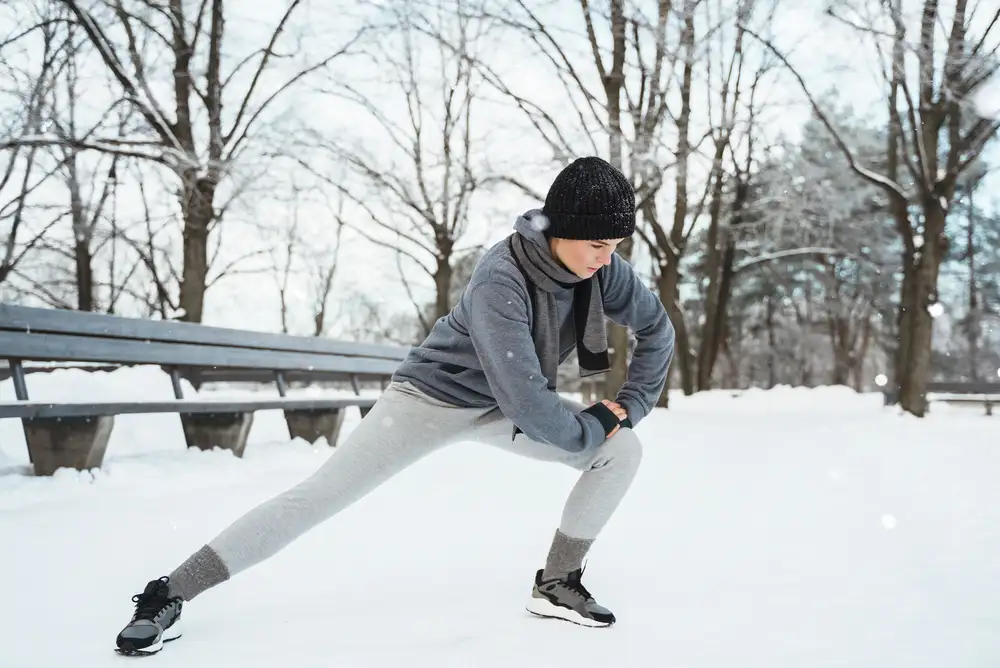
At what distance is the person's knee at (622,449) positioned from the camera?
2822mm

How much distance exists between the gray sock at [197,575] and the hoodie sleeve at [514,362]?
0.99 m

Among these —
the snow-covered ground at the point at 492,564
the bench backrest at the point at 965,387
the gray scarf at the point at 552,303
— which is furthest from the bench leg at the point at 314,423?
the bench backrest at the point at 965,387

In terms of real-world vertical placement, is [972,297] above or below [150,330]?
above

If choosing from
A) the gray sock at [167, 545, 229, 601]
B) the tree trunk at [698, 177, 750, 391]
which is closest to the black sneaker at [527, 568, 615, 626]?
the gray sock at [167, 545, 229, 601]

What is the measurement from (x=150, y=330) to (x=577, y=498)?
3874mm

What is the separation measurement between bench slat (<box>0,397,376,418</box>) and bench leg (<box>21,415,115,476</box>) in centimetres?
14

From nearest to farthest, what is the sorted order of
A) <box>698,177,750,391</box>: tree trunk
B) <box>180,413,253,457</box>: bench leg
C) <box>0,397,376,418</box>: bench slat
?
<box>0,397,376,418</box>: bench slat < <box>180,413,253,457</box>: bench leg < <box>698,177,750,391</box>: tree trunk

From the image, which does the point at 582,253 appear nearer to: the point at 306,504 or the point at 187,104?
the point at 306,504

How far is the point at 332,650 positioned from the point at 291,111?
43.9 ft

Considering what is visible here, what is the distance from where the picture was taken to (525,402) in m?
2.49

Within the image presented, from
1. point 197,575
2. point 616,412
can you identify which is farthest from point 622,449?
point 197,575

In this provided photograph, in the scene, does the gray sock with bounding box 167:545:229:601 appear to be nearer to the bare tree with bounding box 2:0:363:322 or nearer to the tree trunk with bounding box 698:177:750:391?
the bare tree with bounding box 2:0:363:322

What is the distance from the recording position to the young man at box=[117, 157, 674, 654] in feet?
8.21

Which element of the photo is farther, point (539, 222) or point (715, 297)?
point (715, 297)
